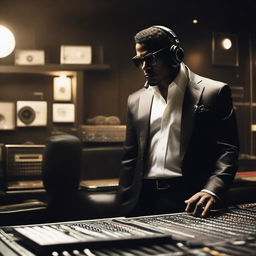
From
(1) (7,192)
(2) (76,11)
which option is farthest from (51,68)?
(1) (7,192)

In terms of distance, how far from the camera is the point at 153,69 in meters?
2.26

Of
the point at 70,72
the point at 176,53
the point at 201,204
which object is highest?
the point at 70,72

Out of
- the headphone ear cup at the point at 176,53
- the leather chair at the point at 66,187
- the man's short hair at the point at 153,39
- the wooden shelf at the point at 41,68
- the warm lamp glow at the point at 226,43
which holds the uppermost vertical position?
the warm lamp glow at the point at 226,43

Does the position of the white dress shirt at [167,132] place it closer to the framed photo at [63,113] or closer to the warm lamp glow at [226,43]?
the framed photo at [63,113]

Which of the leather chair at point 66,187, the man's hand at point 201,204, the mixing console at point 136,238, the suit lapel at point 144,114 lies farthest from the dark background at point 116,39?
the mixing console at point 136,238

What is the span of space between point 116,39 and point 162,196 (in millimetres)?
3837

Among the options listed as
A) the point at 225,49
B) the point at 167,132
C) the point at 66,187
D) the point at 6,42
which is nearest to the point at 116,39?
the point at 6,42

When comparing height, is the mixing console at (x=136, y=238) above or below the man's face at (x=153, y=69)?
below

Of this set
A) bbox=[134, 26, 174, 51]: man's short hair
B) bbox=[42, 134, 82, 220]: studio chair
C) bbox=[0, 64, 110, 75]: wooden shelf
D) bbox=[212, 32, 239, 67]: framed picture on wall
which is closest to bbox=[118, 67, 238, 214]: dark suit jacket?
bbox=[134, 26, 174, 51]: man's short hair

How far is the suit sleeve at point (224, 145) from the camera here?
1959mm

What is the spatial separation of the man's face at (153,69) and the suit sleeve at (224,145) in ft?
0.92

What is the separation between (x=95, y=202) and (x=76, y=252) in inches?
79.8

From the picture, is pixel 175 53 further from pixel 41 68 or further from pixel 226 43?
pixel 226 43

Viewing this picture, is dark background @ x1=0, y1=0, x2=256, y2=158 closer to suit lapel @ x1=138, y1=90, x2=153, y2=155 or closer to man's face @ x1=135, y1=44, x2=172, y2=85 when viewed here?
suit lapel @ x1=138, y1=90, x2=153, y2=155
